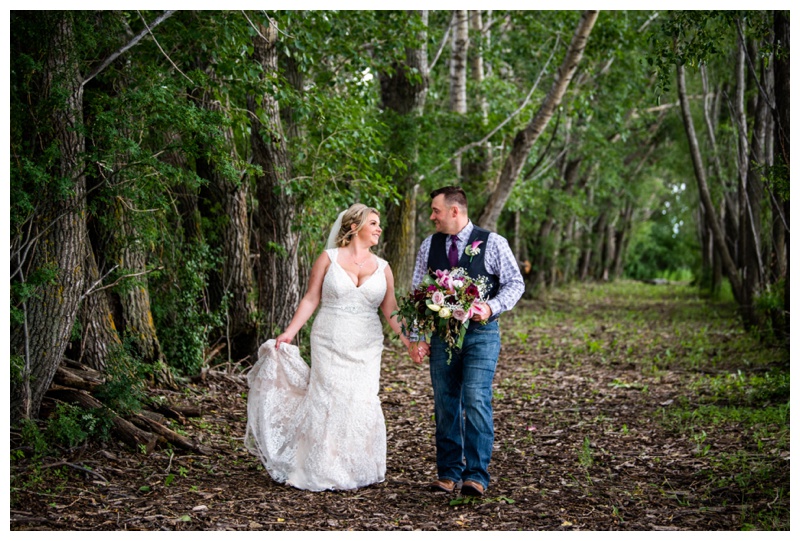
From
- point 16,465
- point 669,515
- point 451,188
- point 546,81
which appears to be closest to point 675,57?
point 451,188

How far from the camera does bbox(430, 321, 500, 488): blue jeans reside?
19.4 feet

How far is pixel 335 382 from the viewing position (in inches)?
252

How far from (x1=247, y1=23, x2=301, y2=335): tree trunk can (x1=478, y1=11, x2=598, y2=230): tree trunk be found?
506cm

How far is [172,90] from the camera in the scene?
24.9ft

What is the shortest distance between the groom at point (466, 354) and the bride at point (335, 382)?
1.47 ft

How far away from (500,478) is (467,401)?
111cm

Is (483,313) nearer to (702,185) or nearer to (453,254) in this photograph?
(453,254)

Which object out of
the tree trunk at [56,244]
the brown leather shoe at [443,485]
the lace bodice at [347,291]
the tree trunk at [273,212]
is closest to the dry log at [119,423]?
the tree trunk at [56,244]

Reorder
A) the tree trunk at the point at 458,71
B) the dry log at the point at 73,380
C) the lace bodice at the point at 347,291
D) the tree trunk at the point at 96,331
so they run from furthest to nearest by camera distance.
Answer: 1. the tree trunk at the point at 458,71
2. the tree trunk at the point at 96,331
3. the dry log at the point at 73,380
4. the lace bodice at the point at 347,291

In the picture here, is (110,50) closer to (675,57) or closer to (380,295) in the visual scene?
(380,295)

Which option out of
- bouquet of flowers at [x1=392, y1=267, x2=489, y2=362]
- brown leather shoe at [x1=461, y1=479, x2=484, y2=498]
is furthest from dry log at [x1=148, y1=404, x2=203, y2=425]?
brown leather shoe at [x1=461, y1=479, x2=484, y2=498]

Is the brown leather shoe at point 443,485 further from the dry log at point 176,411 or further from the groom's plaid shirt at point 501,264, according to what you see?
the dry log at point 176,411

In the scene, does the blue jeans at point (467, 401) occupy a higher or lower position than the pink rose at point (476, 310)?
lower

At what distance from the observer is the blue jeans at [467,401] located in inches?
233
